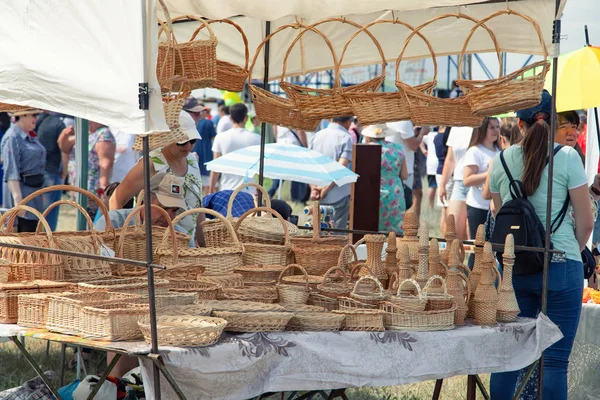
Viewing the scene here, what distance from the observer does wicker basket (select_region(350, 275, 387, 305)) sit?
3514mm

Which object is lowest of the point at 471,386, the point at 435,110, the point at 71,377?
the point at 71,377

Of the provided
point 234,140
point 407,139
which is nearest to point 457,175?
point 407,139

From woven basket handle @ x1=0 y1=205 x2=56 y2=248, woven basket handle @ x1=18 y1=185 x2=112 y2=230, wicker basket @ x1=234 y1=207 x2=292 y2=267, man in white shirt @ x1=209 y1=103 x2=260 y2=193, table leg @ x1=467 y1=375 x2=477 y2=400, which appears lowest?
table leg @ x1=467 y1=375 x2=477 y2=400

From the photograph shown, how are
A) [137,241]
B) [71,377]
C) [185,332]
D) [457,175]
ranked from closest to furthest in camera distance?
[185,332] → [137,241] → [71,377] → [457,175]

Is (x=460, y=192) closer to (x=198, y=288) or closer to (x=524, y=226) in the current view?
(x=524, y=226)

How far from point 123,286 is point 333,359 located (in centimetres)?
88

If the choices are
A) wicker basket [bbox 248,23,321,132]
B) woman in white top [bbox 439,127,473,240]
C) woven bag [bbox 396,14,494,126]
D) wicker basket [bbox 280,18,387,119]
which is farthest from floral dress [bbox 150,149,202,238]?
woman in white top [bbox 439,127,473,240]

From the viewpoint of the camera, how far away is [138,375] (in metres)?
3.97

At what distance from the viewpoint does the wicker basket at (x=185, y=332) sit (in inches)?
117

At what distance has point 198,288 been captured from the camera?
12.1 feet

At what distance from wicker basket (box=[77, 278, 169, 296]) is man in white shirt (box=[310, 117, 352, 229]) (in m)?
4.82

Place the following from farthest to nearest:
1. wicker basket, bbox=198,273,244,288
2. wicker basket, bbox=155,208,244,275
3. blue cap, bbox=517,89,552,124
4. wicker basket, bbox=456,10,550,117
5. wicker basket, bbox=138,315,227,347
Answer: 1. blue cap, bbox=517,89,552,124
2. wicker basket, bbox=155,208,244,275
3. wicker basket, bbox=198,273,244,288
4. wicker basket, bbox=456,10,550,117
5. wicker basket, bbox=138,315,227,347

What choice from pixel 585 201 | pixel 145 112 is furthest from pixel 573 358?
pixel 145 112

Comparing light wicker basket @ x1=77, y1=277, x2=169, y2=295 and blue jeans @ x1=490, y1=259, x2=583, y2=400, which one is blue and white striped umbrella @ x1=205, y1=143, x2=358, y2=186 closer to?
blue jeans @ x1=490, y1=259, x2=583, y2=400
